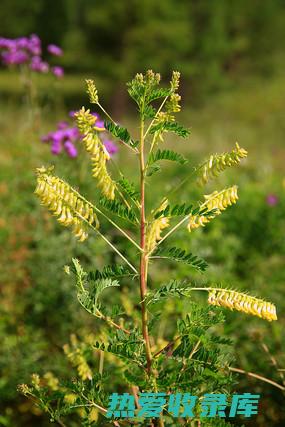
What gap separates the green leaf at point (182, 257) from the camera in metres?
1.34

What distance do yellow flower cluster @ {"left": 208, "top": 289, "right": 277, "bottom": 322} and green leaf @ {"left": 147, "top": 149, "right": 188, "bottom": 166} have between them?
29cm

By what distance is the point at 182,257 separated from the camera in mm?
1361

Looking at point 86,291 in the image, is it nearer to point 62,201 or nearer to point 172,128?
point 62,201

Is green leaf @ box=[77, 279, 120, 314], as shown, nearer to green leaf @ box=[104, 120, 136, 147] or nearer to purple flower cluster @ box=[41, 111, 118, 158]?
green leaf @ box=[104, 120, 136, 147]

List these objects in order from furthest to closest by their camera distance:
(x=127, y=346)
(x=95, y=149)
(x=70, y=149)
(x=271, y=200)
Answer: (x=271, y=200) → (x=70, y=149) → (x=127, y=346) → (x=95, y=149)

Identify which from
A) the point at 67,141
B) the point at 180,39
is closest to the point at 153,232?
the point at 67,141

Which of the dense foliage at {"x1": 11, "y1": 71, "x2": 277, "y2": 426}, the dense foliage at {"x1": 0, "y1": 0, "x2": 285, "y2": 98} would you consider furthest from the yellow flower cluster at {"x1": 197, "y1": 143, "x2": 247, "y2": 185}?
the dense foliage at {"x1": 0, "y1": 0, "x2": 285, "y2": 98}

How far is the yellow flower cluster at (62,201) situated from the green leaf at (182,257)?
0.18m

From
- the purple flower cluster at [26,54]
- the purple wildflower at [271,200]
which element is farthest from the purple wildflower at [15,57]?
the purple wildflower at [271,200]

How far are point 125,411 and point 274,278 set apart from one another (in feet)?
7.17

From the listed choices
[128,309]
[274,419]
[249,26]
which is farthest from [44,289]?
[249,26]

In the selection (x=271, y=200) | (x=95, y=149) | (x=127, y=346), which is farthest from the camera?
(x=271, y=200)

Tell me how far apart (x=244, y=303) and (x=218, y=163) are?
1.00 ft

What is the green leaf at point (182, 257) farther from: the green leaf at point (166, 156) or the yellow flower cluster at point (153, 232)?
the green leaf at point (166, 156)
